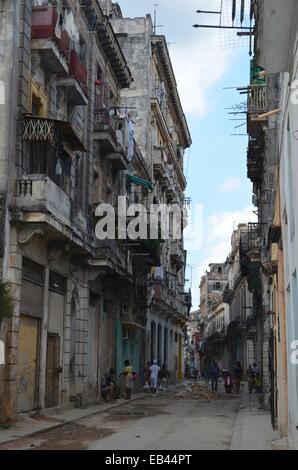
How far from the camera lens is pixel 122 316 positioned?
95.3ft

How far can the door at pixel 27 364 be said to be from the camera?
1622cm

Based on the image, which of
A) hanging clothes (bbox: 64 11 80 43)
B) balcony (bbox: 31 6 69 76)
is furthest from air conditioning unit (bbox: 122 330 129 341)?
balcony (bbox: 31 6 69 76)

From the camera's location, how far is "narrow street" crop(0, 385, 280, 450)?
12.3 metres

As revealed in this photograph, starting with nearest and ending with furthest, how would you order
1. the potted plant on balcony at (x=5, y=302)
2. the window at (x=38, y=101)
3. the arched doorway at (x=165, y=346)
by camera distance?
the potted plant on balcony at (x=5, y=302) → the window at (x=38, y=101) → the arched doorway at (x=165, y=346)

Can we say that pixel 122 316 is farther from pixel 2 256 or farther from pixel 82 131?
pixel 2 256

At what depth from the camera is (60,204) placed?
17.3m

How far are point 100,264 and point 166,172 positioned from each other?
21.5 m

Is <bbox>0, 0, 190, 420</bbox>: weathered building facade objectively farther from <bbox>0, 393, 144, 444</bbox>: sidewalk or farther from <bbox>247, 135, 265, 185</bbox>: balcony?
<bbox>247, 135, 265, 185</bbox>: balcony

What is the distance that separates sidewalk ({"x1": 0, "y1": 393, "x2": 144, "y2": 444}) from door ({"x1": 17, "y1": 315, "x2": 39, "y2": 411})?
1.58ft

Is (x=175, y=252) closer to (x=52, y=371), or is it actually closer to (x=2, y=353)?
(x=52, y=371)

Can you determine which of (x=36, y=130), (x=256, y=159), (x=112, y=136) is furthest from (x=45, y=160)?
(x=256, y=159)

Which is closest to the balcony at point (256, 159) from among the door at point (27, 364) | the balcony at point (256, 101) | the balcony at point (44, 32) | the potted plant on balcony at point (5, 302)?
the balcony at point (256, 101)

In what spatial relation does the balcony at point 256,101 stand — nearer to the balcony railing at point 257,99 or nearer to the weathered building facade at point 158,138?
the balcony railing at point 257,99

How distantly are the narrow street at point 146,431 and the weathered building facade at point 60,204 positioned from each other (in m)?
1.54
